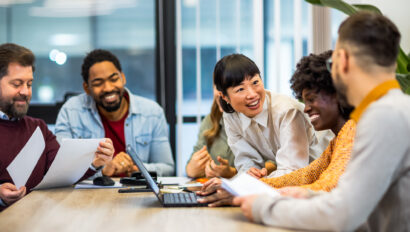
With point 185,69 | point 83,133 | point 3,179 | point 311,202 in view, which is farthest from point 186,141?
point 311,202

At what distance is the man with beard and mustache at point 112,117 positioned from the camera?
118 inches

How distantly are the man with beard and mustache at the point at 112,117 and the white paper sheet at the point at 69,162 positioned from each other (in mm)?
882

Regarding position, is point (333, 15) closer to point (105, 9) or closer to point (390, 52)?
point (105, 9)

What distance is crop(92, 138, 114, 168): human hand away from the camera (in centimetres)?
214

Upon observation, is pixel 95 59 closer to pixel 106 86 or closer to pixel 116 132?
pixel 106 86

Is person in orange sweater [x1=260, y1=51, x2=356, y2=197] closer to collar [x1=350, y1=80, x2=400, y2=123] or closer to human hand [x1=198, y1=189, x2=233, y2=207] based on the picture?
human hand [x1=198, y1=189, x2=233, y2=207]

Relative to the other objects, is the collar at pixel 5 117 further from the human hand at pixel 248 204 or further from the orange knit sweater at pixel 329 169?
the human hand at pixel 248 204

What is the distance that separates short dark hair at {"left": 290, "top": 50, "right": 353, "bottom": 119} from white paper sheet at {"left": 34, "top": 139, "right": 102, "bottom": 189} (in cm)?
89

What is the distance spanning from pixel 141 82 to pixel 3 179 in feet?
6.97

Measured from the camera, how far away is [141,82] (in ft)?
13.5

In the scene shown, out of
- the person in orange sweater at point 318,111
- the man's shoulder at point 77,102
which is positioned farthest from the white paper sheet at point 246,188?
the man's shoulder at point 77,102

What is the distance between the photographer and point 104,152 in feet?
7.04

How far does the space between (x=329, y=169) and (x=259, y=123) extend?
0.73 meters

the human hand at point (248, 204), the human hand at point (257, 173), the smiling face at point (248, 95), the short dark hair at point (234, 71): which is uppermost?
the short dark hair at point (234, 71)
